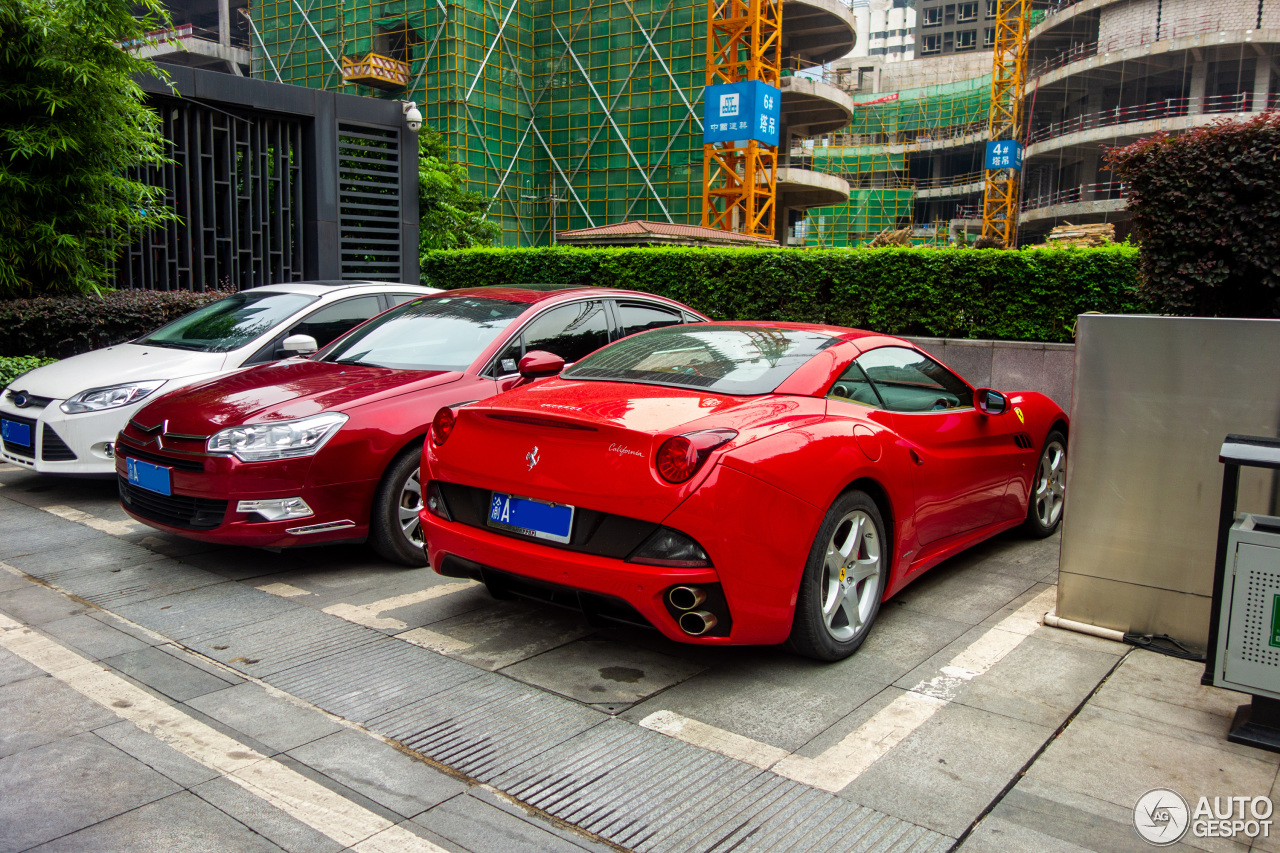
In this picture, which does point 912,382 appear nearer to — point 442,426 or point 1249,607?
point 1249,607

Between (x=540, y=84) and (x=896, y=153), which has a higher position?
(x=896, y=153)

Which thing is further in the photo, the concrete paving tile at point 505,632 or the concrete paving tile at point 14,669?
the concrete paving tile at point 505,632

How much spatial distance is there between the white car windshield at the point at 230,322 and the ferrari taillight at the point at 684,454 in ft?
15.2

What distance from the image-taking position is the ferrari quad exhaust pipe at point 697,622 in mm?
3434

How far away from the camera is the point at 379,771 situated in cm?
302

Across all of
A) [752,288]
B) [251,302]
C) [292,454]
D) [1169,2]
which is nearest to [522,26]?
[1169,2]

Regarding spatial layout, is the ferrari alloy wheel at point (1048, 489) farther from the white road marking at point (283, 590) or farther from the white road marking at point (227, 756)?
the white road marking at point (227, 756)

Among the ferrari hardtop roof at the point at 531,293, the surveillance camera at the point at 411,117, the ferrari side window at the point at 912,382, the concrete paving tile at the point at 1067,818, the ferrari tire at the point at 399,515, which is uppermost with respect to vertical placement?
the surveillance camera at the point at 411,117

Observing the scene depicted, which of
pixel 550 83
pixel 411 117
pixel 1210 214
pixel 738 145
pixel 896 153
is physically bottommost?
pixel 1210 214

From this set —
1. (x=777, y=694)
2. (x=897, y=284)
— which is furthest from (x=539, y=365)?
(x=897, y=284)

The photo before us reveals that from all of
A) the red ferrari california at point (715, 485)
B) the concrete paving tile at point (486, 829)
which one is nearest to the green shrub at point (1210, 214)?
the red ferrari california at point (715, 485)

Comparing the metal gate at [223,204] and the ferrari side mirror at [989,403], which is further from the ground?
the metal gate at [223,204]

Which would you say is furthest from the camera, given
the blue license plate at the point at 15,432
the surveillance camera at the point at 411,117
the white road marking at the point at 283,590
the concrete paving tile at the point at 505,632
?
the surveillance camera at the point at 411,117

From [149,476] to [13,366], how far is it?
5.21 meters
